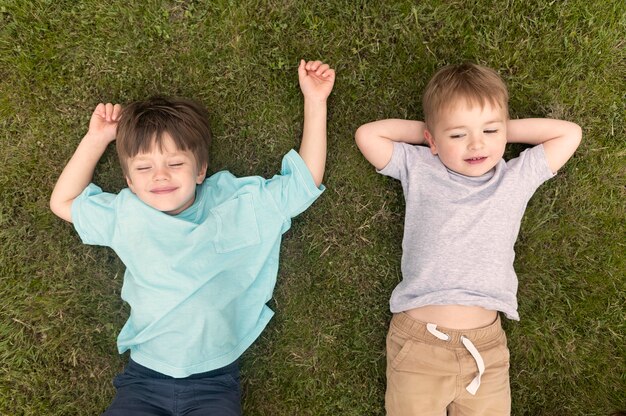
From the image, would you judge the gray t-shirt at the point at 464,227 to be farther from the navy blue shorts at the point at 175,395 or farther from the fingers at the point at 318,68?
the navy blue shorts at the point at 175,395

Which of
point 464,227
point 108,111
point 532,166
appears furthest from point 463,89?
point 108,111

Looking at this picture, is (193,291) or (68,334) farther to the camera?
(68,334)

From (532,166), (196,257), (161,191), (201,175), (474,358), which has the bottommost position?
(474,358)

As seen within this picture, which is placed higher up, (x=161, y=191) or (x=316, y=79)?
(x=316, y=79)

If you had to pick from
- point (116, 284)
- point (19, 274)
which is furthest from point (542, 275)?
point (19, 274)

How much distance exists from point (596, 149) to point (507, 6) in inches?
43.7

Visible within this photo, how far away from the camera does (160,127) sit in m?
3.05

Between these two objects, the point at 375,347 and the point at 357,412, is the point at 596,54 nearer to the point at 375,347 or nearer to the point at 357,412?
the point at 375,347

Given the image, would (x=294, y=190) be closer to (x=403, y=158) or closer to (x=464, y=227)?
(x=403, y=158)

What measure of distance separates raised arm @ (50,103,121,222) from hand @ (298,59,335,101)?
4.06 feet

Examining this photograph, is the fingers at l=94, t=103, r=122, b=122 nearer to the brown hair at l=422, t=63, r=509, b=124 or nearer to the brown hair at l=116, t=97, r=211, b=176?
the brown hair at l=116, t=97, r=211, b=176

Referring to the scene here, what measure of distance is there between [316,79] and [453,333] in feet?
5.91

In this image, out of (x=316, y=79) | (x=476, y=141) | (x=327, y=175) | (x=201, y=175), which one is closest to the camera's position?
(x=476, y=141)

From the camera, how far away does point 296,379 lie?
3.53 meters
